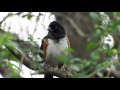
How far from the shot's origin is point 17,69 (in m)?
3.43

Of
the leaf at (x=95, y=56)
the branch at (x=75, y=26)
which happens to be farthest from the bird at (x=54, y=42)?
the branch at (x=75, y=26)

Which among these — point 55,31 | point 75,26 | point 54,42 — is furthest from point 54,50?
point 75,26

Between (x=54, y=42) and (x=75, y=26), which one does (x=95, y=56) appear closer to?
(x=54, y=42)

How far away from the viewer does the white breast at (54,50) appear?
6.13m

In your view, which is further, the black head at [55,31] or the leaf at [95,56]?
the black head at [55,31]

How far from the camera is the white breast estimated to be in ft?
20.1

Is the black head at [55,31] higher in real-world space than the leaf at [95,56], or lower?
higher

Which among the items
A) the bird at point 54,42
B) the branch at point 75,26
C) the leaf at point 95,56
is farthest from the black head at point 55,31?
the branch at point 75,26

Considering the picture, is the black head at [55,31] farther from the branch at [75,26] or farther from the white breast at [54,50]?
the branch at [75,26]

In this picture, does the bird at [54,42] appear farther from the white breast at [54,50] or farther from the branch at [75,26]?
the branch at [75,26]

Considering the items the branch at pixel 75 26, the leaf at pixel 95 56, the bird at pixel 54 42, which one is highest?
the branch at pixel 75 26

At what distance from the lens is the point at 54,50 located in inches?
245
